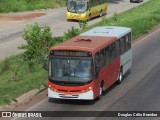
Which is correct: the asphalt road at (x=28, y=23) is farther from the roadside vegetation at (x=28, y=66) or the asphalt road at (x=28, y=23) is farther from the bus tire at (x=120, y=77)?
the bus tire at (x=120, y=77)

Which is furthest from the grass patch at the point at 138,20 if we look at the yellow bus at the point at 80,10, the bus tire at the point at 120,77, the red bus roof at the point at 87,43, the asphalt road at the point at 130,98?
the red bus roof at the point at 87,43

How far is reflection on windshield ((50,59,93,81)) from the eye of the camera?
2141 centimetres

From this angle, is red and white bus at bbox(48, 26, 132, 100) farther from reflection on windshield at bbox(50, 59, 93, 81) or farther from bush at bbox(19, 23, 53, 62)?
bush at bbox(19, 23, 53, 62)

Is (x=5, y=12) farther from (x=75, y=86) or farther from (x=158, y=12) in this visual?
(x=75, y=86)

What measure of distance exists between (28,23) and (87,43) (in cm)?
3281

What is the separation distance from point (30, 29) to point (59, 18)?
91.8ft

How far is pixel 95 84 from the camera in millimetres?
21719

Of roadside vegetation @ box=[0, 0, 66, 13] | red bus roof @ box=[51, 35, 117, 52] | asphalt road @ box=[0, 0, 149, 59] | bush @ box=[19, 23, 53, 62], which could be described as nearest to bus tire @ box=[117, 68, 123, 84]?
red bus roof @ box=[51, 35, 117, 52]

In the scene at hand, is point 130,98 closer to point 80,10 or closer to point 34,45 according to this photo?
point 34,45

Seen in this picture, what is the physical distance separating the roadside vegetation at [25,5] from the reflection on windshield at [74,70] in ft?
143

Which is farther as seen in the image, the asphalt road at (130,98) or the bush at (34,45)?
the bush at (34,45)

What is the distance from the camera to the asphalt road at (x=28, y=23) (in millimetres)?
40875

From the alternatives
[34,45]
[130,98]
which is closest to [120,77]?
[130,98]

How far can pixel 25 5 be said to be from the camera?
6638 cm
